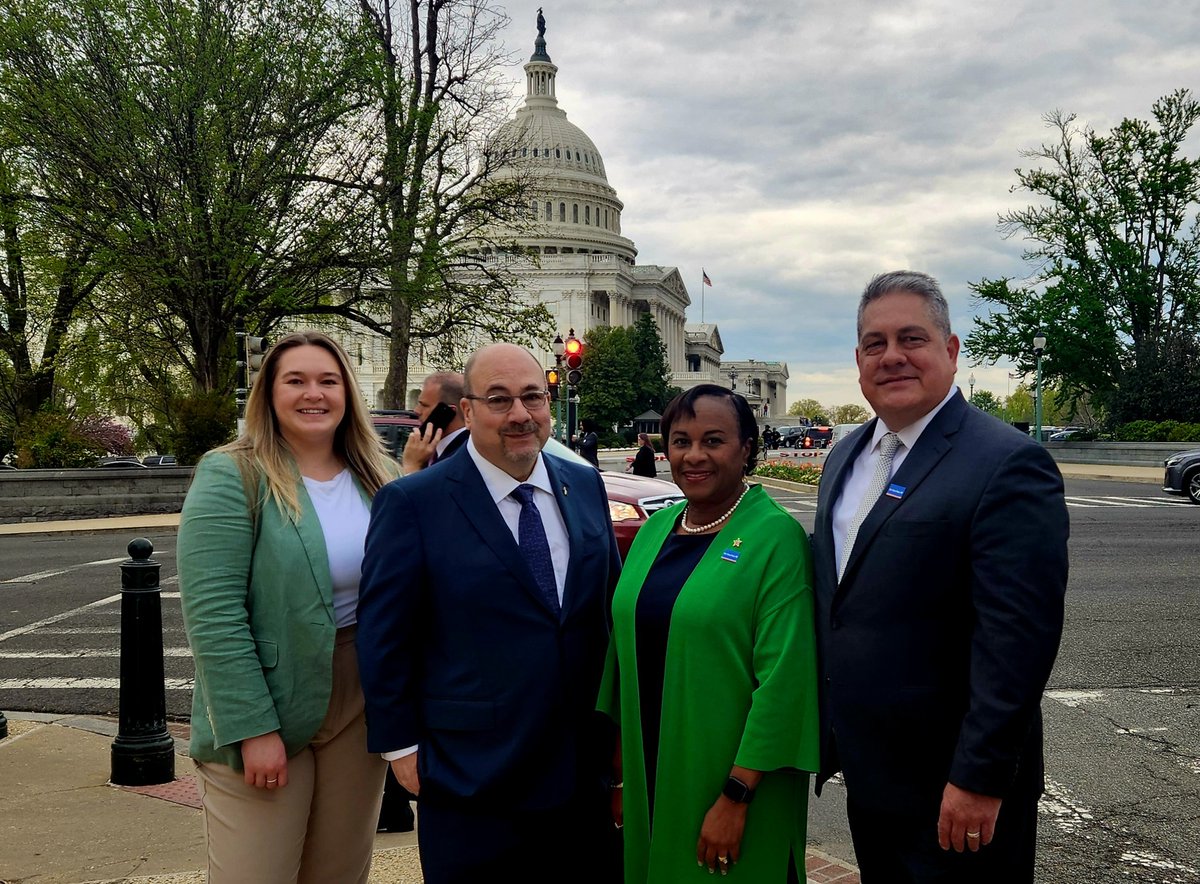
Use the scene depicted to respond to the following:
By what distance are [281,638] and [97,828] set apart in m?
2.72

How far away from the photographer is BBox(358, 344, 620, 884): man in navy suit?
10.00ft

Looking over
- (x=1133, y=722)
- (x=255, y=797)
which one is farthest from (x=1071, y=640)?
(x=255, y=797)

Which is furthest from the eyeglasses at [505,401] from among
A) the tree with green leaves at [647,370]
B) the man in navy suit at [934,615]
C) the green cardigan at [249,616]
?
the tree with green leaves at [647,370]

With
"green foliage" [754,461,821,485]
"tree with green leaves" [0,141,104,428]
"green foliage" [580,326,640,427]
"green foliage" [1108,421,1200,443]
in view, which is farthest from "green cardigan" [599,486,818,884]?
"green foliage" [580,326,640,427]

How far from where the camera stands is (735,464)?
3199 millimetres

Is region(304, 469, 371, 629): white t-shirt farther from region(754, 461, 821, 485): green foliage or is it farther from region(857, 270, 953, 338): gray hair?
region(754, 461, 821, 485): green foliage

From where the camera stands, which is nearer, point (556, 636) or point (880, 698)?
point (880, 698)

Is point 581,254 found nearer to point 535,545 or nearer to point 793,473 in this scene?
point 793,473

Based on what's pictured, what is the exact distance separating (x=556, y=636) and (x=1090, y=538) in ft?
51.8

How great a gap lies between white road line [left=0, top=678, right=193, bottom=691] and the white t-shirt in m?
5.69

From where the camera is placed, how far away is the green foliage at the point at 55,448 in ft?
85.1

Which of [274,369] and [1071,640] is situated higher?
[274,369]

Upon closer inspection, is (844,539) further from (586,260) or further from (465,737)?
(586,260)

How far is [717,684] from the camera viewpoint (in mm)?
3025
